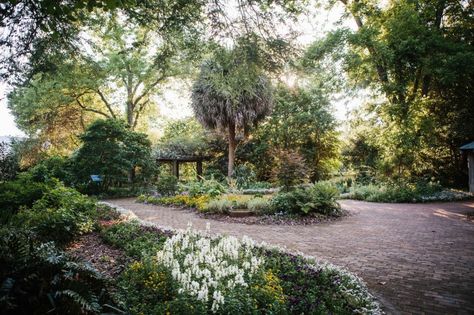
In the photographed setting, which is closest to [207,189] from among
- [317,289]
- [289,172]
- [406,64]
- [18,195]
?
[289,172]

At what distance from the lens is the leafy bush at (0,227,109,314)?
2398 millimetres

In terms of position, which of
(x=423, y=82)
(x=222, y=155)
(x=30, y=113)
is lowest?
(x=222, y=155)

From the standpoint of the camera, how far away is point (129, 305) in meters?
3.28

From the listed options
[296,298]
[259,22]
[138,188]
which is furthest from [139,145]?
[296,298]

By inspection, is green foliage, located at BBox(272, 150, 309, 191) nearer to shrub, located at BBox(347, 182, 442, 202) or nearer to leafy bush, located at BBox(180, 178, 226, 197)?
leafy bush, located at BBox(180, 178, 226, 197)

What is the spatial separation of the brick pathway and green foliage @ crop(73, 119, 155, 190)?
6.55m

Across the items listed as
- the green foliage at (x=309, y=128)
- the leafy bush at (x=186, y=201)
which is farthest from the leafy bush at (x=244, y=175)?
the leafy bush at (x=186, y=201)

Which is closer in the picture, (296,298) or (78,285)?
(78,285)

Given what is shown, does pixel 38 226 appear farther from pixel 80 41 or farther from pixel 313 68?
pixel 313 68

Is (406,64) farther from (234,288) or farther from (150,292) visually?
(150,292)

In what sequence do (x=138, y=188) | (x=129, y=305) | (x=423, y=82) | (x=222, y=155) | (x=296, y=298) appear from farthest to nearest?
(x=222, y=155) → (x=423, y=82) → (x=138, y=188) → (x=296, y=298) → (x=129, y=305)

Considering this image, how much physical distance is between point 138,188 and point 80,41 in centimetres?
1292

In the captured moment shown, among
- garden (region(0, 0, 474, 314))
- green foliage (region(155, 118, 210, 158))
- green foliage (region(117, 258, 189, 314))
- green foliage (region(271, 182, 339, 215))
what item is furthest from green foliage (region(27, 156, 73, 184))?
green foliage (region(117, 258, 189, 314))

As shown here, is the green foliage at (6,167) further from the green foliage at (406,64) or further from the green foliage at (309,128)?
the green foliage at (309,128)
